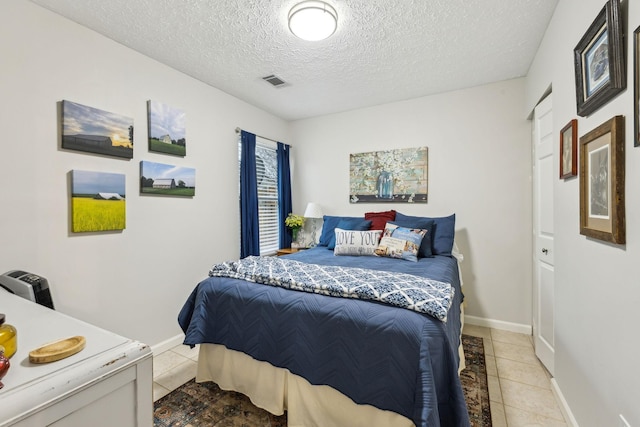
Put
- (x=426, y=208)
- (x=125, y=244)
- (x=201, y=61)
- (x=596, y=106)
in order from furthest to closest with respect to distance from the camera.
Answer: (x=426, y=208) → (x=201, y=61) → (x=125, y=244) → (x=596, y=106)

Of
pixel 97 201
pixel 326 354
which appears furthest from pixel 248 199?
pixel 326 354

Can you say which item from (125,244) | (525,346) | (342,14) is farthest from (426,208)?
(125,244)

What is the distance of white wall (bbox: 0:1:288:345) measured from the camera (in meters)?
1.79

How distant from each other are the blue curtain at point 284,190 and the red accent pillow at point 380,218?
4.40ft

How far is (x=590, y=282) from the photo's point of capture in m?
1.41

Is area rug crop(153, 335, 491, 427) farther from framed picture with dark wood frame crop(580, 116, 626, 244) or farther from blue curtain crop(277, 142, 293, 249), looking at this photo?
blue curtain crop(277, 142, 293, 249)

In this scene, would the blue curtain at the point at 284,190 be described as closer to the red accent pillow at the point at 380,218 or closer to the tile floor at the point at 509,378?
the red accent pillow at the point at 380,218

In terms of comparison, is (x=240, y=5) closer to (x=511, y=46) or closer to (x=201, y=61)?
(x=201, y=61)

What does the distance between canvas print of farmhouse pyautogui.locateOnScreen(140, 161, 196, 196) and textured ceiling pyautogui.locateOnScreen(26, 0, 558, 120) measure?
3.17 ft

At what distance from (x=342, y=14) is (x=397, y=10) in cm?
37

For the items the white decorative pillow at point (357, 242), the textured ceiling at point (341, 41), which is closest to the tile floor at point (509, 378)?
the white decorative pillow at point (357, 242)

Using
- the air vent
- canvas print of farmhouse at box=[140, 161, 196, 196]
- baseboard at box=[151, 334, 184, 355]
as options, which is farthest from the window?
baseboard at box=[151, 334, 184, 355]

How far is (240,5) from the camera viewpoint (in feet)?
6.09

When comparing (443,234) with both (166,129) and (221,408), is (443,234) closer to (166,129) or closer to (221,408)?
(221,408)
